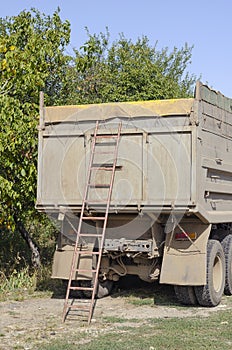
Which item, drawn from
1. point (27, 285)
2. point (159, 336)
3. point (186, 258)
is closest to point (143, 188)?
→ point (186, 258)

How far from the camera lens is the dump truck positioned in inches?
360

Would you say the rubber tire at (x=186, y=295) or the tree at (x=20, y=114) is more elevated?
the tree at (x=20, y=114)

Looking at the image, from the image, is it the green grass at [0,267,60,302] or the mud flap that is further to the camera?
the green grass at [0,267,60,302]

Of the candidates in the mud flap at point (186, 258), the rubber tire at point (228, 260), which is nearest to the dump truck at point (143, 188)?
the mud flap at point (186, 258)

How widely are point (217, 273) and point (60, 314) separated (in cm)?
277

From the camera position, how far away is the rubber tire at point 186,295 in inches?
382

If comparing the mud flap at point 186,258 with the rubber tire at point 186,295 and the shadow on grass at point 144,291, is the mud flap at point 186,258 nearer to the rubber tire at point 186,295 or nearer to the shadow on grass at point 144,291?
the rubber tire at point 186,295

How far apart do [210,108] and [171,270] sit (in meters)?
2.60

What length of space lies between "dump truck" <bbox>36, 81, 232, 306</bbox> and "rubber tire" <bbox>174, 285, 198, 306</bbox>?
0.02 meters

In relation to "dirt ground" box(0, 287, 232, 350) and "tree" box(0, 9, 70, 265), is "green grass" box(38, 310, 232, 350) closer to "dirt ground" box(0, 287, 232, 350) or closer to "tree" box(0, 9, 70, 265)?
"dirt ground" box(0, 287, 232, 350)

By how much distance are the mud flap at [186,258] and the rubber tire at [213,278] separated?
353mm

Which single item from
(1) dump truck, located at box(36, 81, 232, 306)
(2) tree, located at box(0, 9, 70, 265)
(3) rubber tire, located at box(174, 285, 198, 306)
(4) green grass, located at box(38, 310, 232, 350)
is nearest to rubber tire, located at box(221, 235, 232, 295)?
(1) dump truck, located at box(36, 81, 232, 306)

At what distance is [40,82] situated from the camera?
11.3 metres

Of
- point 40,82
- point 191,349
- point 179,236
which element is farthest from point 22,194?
point 191,349
